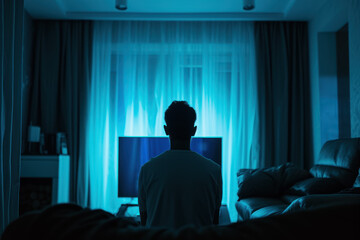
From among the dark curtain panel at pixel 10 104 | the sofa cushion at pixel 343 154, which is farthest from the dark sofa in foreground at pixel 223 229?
the sofa cushion at pixel 343 154

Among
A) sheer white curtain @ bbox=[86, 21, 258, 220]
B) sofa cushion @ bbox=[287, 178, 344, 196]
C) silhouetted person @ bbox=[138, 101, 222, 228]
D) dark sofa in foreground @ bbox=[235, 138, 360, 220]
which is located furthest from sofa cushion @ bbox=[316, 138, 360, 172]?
silhouetted person @ bbox=[138, 101, 222, 228]

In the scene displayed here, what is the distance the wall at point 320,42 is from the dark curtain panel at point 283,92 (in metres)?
0.14

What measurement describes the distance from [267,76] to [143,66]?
1745 mm

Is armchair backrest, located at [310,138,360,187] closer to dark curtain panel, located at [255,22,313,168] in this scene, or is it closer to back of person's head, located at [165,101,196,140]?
dark curtain panel, located at [255,22,313,168]

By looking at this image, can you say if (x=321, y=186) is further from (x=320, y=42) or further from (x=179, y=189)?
(x=320, y=42)

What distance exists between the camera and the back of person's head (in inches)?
54.7

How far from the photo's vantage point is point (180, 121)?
140 centimetres

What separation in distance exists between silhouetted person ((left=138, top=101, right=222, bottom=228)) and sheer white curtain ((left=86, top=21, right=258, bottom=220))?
128 inches

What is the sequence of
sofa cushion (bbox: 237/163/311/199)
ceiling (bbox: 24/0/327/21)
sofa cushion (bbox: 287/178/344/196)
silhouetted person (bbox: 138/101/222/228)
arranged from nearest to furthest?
silhouetted person (bbox: 138/101/222/228)
sofa cushion (bbox: 287/178/344/196)
sofa cushion (bbox: 237/163/311/199)
ceiling (bbox: 24/0/327/21)

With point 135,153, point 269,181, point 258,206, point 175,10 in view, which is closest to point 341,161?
point 269,181

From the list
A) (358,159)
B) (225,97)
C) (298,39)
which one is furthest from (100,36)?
(358,159)

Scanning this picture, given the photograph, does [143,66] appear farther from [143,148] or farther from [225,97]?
[143,148]

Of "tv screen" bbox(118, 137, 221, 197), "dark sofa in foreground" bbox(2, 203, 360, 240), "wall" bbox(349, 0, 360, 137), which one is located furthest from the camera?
"tv screen" bbox(118, 137, 221, 197)

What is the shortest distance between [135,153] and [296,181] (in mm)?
1683
